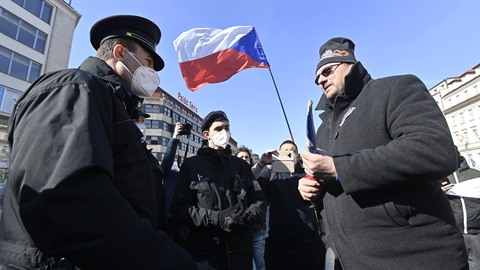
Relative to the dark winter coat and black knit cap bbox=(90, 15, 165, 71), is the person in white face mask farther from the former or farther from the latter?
black knit cap bbox=(90, 15, 165, 71)

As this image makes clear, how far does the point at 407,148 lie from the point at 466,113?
56.9 m

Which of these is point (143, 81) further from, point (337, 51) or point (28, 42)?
point (28, 42)

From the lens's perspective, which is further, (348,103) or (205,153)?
(205,153)

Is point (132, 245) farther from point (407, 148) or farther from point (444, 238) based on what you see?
point (444, 238)

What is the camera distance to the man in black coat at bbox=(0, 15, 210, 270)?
765 millimetres

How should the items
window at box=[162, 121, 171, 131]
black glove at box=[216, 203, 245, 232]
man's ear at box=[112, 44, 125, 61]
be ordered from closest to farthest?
1. man's ear at box=[112, 44, 125, 61]
2. black glove at box=[216, 203, 245, 232]
3. window at box=[162, 121, 171, 131]

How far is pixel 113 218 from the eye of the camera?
81cm

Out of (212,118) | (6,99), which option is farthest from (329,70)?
(6,99)

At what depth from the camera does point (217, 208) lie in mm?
2709

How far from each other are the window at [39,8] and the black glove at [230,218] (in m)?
29.5

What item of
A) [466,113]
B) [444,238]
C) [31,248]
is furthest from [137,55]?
[466,113]

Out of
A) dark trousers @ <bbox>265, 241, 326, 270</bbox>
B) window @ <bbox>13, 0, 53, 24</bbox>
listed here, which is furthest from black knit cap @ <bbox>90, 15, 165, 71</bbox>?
window @ <bbox>13, 0, 53, 24</bbox>

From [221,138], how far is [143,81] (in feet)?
5.75

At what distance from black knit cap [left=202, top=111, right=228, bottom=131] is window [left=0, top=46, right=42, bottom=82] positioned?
25.9m
